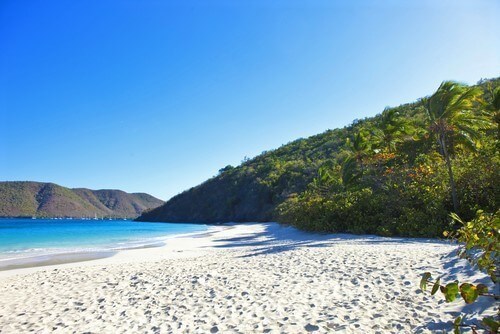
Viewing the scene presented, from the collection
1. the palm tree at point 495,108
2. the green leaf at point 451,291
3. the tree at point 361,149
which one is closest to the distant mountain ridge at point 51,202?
the tree at point 361,149

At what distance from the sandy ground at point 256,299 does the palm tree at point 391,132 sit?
48.9 feet

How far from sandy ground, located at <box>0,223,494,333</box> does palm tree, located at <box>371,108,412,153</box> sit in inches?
587

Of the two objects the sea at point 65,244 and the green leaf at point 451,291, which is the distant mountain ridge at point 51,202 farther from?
the green leaf at point 451,291

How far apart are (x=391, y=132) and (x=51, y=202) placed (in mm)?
129666

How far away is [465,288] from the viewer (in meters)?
1.41

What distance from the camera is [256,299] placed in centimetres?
534

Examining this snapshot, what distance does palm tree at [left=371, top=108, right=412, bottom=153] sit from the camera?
2114 cm

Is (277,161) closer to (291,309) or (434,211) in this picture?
(434,211)

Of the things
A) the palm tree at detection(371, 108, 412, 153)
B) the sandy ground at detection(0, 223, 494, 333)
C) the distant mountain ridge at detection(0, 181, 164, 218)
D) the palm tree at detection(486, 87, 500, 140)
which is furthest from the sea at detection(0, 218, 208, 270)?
the distant mountain ridge at detection(0, 181, 164, 218)

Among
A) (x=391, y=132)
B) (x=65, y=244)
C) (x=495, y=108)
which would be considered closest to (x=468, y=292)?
(x=495, y=108)

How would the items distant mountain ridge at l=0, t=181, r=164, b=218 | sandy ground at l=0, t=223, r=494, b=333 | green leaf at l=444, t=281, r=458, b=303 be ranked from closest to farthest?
green leaf at l=444, t=281, r=458, b=303, sandy ground at l=0, t=223, r=494, b=333, distant mountain ridge at l=0, t=181, r=164, b=218

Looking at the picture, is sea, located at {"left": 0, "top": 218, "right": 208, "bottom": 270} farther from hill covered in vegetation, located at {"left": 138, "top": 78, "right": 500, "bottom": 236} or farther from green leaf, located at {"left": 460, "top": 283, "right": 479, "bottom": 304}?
green leaf, located at {"left": 460, "top": 283, "right": 479, "bottom": 304}

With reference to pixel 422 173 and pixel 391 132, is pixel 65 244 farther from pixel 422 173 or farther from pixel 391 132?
pixel 391 132

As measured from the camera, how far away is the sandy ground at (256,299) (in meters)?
4.27
